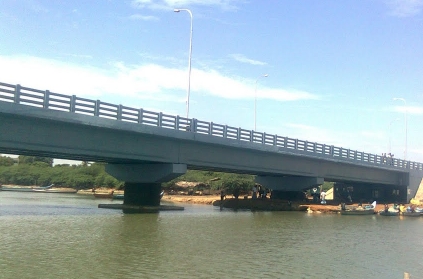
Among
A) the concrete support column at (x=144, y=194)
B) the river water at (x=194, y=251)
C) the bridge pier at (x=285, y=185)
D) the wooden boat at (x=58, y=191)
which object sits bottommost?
the river water at (x=194, y=251)

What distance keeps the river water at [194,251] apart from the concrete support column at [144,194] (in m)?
11.9

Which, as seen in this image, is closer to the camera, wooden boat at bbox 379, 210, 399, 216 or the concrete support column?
the concrete support column

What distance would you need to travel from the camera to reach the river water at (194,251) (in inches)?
735

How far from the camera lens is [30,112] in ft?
107

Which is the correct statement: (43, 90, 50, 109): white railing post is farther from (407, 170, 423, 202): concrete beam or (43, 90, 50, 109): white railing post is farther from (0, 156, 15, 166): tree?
(0, 156, 15, 166): tree

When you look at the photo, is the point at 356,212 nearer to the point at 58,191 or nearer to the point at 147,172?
the point at 147,172

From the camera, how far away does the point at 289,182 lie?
214ft

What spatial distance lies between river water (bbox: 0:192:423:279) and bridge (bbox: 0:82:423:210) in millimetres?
5985

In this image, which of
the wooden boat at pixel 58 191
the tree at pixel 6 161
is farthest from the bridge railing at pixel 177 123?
the tree at pixel 6 161

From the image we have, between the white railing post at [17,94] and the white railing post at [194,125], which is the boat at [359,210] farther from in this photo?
the white railing post at [17,94]

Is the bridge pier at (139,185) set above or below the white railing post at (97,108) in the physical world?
below

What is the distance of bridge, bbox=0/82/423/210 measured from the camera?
33688 millimetres

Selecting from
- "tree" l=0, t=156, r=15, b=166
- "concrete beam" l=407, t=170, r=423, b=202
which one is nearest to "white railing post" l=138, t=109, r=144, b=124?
"concrete beam" l=407, t=170, r=423, b=202

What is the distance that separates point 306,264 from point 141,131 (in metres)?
22.1
